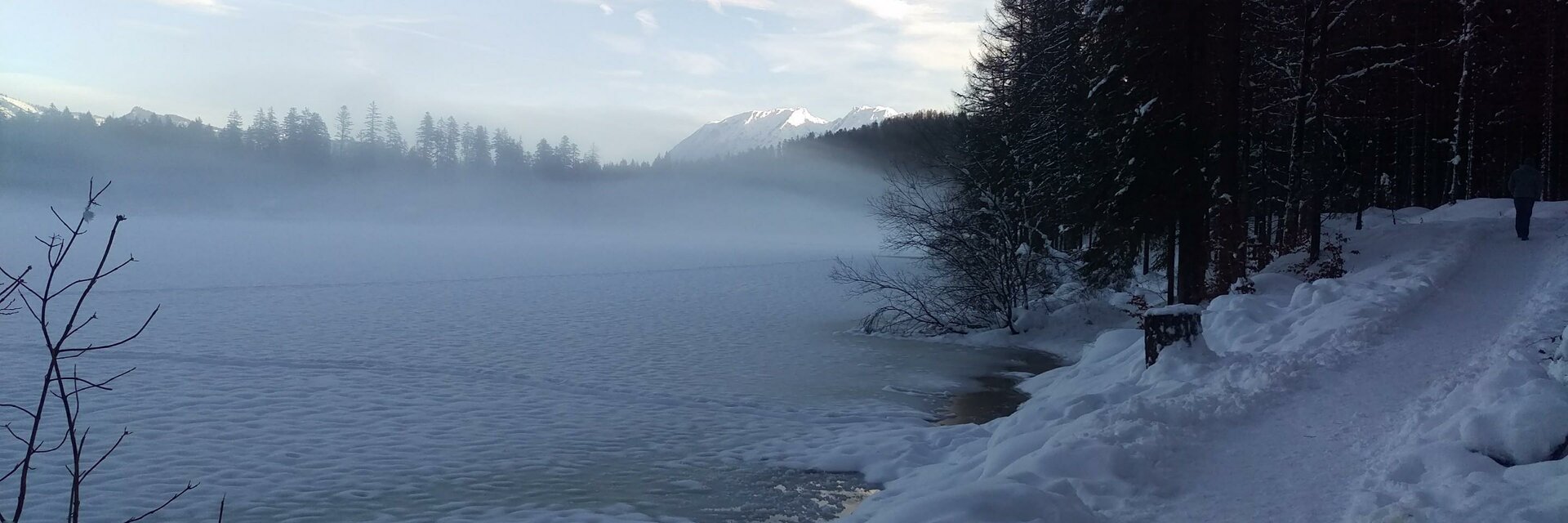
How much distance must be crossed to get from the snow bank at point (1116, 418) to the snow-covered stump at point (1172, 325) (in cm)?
17

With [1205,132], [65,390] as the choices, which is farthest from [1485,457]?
[1205,132]

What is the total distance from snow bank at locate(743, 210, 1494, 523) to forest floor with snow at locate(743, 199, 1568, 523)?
0.09 feet

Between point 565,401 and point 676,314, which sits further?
point 676,314

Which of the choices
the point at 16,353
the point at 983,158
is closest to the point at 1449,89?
the point at 983,158

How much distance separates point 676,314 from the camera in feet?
96.0

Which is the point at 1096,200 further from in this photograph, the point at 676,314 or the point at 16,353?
the point at 16,353

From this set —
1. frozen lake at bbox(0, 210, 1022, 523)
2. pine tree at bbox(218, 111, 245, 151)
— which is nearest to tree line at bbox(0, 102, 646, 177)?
pine tree at bbox(218, 111, 245, 151)

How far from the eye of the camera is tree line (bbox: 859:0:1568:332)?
1695cm

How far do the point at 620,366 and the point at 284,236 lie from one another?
74.9 meters

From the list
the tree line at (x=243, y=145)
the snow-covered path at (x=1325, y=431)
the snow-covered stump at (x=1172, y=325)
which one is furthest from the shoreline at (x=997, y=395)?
the tree line at (x=243, y=145)

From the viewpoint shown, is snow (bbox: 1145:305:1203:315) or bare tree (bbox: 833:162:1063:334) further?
bare tree (bbox: 833:162:1063:334)

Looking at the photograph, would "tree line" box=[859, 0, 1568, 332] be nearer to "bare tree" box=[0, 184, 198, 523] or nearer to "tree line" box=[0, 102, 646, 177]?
"bare tree" box=[0, 184, 198, 523]

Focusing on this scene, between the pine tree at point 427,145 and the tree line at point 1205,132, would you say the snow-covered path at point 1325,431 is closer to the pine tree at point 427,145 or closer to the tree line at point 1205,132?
the tree line at point 1205,132

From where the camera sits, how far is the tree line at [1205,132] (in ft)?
55.6
